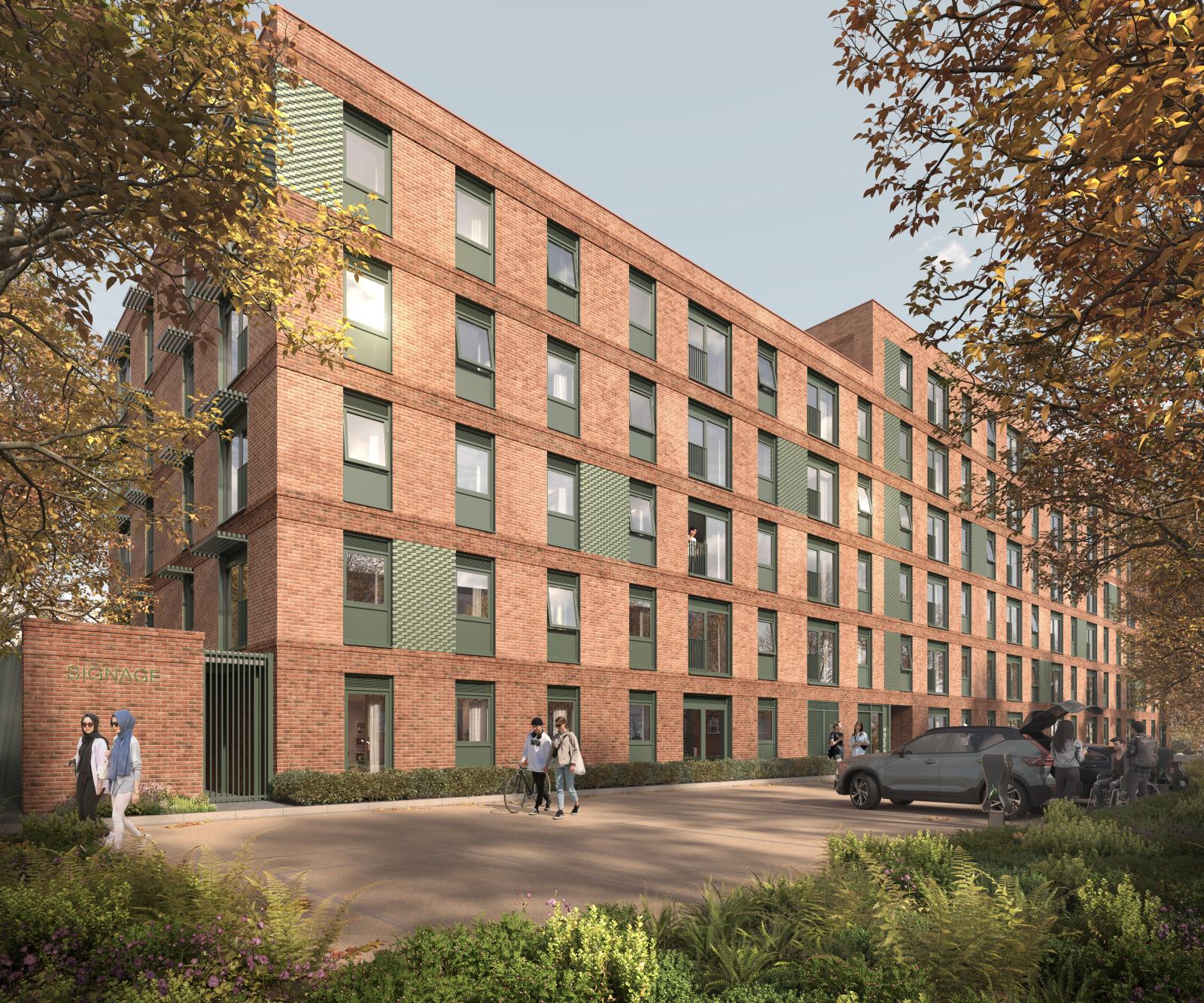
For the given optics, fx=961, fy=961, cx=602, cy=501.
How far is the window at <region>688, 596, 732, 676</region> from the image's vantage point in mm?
31078

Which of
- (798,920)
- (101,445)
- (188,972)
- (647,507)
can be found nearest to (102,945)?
(188,972)

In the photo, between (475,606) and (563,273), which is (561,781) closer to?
(475,606)

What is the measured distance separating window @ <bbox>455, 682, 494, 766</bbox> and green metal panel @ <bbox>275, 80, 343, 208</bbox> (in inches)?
475

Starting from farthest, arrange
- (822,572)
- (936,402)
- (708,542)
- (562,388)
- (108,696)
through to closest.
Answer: (936,402) < (822,572) < (708,542) < (562,388) < (108,696)

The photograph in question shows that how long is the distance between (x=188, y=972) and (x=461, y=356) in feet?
66.2

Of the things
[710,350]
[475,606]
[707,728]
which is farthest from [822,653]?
[475,606]

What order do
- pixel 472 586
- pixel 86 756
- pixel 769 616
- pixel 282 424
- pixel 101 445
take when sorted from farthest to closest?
pixel 769 616, pixel 472 586, pixel 282 424, pixel 101 445, pixel 86 756

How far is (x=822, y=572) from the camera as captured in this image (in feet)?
124

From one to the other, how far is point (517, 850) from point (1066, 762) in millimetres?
10269

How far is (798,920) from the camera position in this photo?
641 cm

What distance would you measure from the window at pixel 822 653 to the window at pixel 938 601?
9.23 meters

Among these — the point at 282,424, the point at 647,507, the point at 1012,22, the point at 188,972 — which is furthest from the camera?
the point at 647,507

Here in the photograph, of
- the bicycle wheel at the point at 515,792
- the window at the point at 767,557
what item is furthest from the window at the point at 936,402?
the bicycle wheel at the point at 515,792

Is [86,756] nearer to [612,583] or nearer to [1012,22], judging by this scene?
[1012,22]
